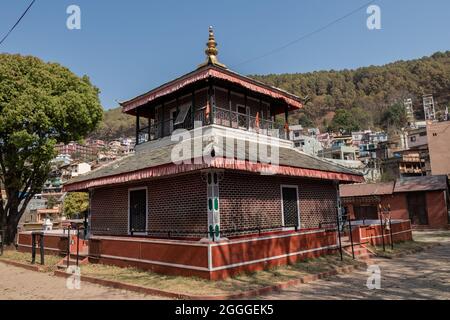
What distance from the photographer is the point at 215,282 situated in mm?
9453

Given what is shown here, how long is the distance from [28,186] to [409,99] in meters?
130

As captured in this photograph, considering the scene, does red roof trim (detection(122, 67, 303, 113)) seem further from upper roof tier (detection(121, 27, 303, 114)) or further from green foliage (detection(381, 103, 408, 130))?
green foliage (detection(381, 103, 408, 130))

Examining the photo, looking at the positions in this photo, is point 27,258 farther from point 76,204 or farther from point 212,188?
point 76,204

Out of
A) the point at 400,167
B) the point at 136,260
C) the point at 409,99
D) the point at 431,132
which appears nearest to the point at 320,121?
the point at 409,99

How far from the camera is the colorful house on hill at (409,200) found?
3105 cm

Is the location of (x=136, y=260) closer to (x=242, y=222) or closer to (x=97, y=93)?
(x=242, y=222)

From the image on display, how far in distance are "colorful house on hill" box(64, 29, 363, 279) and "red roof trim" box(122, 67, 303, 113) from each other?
1.8 inches

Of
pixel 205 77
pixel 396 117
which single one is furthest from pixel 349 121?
pixel 205 77

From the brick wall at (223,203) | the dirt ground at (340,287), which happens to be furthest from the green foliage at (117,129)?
the dirt ground at (340,287)

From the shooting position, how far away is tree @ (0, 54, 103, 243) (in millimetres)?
18625

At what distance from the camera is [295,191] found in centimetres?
1527

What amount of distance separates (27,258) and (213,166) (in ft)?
37.8

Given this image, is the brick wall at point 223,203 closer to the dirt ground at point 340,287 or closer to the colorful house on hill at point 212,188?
the colorful house on hill at point 212,188

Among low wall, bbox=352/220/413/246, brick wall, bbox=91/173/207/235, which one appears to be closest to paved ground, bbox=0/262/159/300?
brick wall, bbox=91/173/207/235
